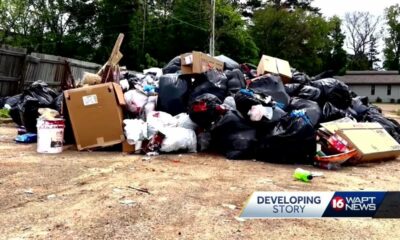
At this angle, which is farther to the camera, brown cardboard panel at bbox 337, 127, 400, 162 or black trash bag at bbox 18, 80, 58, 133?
black trash bag at bbox 18, 80, 58, 133

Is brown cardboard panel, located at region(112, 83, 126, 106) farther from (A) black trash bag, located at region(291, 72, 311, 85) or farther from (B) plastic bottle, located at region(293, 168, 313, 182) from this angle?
(A) black trash bag, located at region(291, 72, 311, 85)

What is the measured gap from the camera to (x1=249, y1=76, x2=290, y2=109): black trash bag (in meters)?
5.42

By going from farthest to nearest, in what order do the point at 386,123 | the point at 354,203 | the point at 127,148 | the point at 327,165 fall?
the point at 386,123 < the point at 127,148 < the point at 327,165 < the point at 354,203

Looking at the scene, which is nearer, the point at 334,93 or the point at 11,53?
the point at 334,93

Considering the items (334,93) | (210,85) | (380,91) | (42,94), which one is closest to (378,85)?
(380,91)

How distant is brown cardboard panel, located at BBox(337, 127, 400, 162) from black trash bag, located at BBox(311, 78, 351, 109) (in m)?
0.69

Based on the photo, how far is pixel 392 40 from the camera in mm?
48344

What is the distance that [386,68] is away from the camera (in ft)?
166

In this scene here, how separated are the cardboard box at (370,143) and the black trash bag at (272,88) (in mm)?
884

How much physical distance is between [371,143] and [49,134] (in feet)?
12.0

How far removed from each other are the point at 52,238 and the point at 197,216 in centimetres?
88

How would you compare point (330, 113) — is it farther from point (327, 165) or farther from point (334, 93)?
point (327, 165)

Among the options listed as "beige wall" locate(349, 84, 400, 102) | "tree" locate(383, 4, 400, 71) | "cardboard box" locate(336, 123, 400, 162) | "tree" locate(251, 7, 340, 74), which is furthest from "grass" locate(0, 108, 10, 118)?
"tree" locate(383, 4, 400, 71)

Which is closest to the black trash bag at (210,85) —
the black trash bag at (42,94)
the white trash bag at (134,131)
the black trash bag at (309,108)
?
the white trash bag at (134,131)
